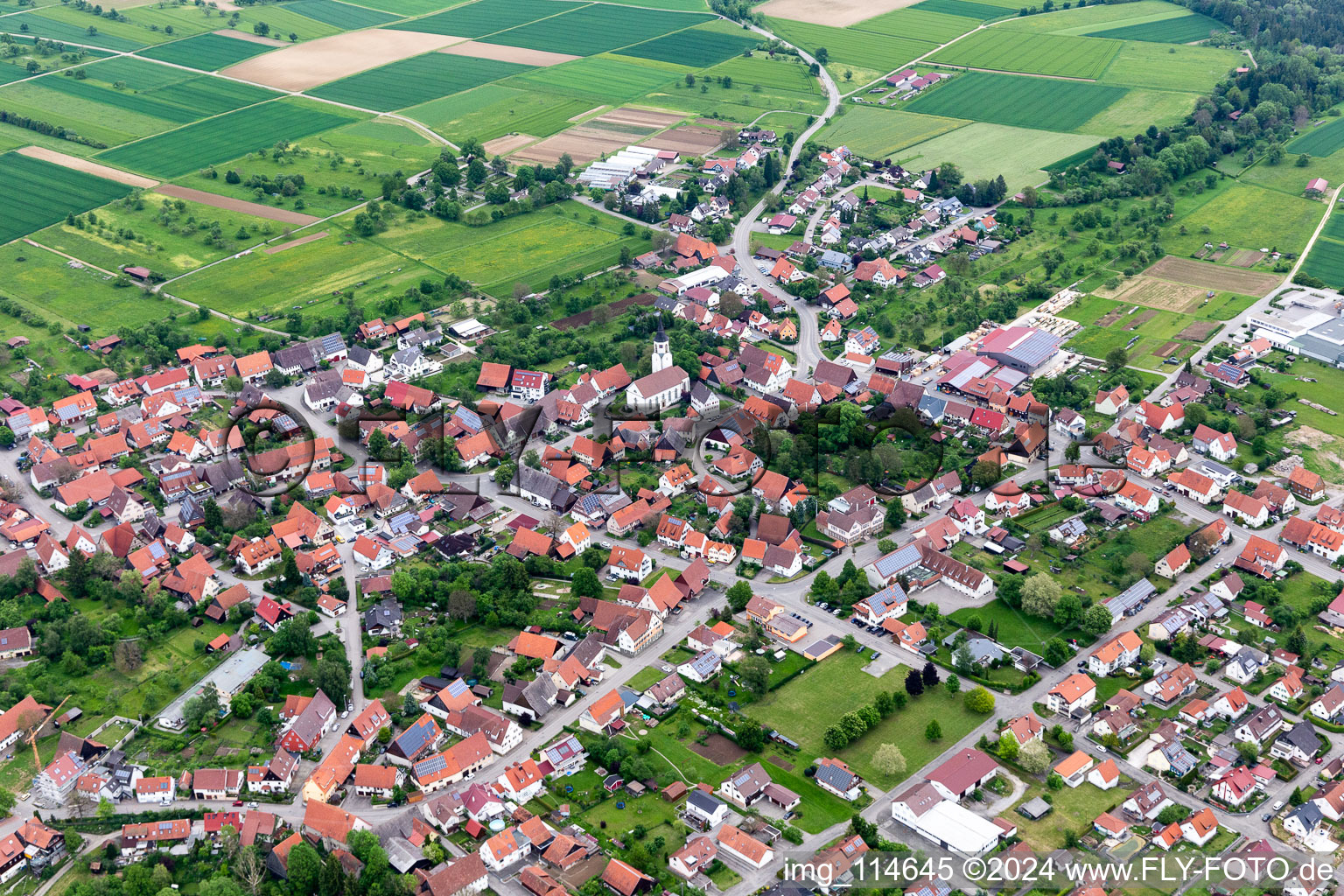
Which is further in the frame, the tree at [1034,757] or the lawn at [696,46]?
the lawn at [696,46]

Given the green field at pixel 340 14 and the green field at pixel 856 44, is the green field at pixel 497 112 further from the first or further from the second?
the green field at pixel 856 44

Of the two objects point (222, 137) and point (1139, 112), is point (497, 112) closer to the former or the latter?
point (222, 137)

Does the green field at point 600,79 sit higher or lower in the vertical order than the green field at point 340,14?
lower

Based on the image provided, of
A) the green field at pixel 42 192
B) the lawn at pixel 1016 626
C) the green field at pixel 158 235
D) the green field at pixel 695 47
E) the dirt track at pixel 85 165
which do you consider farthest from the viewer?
the green field at pixel 695 47

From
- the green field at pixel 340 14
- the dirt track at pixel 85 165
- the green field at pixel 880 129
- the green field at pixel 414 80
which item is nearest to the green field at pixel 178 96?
the green field at pixel 414 80

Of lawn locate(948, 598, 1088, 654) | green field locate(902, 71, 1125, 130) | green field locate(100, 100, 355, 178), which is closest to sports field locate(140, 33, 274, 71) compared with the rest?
green field locate(100, 100, 355, 178)

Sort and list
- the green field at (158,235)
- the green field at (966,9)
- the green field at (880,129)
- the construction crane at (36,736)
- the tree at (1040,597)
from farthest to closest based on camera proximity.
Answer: the green field at (966,9)
the green field at (880,129)
the green field at (158,235)
the tree at (1040,597)
the construction crane at (36,736)

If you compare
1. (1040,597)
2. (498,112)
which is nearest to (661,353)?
(1040,597)
